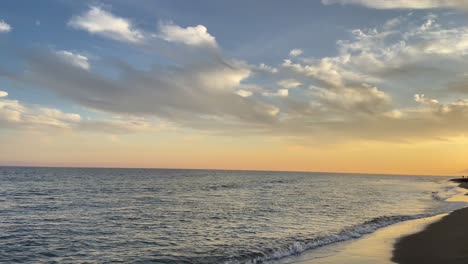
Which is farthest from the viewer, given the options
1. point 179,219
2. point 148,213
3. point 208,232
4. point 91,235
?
point 148,213

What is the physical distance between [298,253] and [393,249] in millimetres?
5120

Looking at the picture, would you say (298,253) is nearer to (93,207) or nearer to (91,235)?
(91,235)

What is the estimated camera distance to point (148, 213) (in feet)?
111

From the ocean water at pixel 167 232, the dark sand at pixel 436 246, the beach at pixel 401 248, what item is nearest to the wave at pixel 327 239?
the ocean water at pixel 167 232

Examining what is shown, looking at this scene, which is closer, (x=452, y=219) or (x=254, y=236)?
(x=254, y=236)

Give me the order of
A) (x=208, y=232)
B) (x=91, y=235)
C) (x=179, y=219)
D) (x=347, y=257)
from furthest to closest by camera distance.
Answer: (x=179, y=219), (x=208, y=232), (x=91, y=235), (x=347, y=257)

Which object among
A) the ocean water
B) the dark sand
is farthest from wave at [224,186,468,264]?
the dark sand

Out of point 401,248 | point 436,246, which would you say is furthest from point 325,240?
Result: point 436,246

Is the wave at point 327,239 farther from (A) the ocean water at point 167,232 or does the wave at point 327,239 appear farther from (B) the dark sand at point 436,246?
(B) the dark sand at point 436,246

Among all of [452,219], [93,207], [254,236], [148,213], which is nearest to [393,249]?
[254,236]

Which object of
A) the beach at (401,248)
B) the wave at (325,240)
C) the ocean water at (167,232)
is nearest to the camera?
the beach at (401,248)

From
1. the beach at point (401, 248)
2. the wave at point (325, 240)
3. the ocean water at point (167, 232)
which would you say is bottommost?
the ocean water at point (167, 232)

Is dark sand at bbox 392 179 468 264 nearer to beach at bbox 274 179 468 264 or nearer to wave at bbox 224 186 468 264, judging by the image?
beach at bbox 274 179 468 264

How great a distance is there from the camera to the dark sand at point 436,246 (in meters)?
17.0
